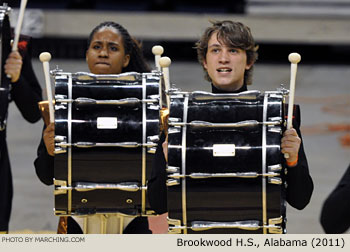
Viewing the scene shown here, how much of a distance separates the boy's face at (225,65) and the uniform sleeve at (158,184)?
1.06 feet

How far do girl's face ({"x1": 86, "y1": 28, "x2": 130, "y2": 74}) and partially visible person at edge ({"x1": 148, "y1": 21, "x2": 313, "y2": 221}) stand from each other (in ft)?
2.03

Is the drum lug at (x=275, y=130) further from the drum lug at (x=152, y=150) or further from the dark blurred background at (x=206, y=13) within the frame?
the dark blurred background at (x=206, y=13)

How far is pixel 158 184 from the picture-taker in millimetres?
3391

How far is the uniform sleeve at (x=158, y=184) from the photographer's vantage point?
11.1 ft

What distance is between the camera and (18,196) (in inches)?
283

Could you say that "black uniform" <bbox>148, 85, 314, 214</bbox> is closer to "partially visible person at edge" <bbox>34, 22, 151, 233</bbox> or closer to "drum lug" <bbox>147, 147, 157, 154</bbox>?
"drum lug" <bbox>147, 147, 157, 154</bbox>

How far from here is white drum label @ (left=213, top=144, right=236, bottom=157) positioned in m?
3.21

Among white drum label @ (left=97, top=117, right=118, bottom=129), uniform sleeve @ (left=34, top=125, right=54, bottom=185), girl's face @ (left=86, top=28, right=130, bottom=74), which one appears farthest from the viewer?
girl's face @ (left=86, top=28, right=130, bottom=74)

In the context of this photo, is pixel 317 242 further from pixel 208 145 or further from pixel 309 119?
pixel 309 119

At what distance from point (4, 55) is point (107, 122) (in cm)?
114

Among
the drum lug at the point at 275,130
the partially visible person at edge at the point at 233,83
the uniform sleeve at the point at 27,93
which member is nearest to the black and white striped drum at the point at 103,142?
the partially visible person at edge at the point at 233,83

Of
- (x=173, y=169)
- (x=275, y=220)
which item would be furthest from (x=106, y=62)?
(x=275, y=220)

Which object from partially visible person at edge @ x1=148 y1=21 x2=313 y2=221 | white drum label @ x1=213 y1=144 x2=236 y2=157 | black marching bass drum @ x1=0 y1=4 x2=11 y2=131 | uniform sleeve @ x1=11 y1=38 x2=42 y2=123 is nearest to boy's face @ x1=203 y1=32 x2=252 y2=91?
partially visible person at edge @ x1=148 y1=21 x2=313 y2=221

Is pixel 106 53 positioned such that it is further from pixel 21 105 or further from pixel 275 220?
pixel 275 220
